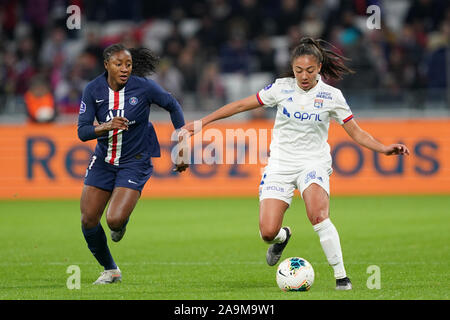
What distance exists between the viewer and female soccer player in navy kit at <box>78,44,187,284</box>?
800 cm

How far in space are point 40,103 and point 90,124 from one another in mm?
9788

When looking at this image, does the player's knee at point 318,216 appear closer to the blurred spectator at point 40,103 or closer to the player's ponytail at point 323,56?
the player's ponytail at point 323,56

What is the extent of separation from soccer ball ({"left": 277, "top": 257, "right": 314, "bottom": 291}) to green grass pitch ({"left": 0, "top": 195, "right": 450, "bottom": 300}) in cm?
12

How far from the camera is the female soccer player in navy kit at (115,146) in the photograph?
8.00m

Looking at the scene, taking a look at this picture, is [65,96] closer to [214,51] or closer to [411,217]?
[214,51]

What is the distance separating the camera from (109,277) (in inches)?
316

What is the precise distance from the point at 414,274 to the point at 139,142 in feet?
9.78

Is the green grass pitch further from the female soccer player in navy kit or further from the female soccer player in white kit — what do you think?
the female soccer player in white kit

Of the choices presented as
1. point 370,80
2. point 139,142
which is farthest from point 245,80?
point 139,142

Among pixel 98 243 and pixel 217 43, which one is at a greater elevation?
pixel 217 43

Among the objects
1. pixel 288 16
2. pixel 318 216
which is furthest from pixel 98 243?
pixel 288 16

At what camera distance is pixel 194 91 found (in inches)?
737

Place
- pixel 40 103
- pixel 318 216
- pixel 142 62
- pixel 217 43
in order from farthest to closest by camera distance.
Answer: pixel 217 43 < pixel 40 103 < pixel 142 62 < pixel 318 216

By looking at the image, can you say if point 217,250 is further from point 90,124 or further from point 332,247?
point 332,247
